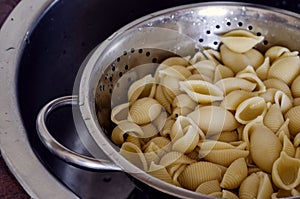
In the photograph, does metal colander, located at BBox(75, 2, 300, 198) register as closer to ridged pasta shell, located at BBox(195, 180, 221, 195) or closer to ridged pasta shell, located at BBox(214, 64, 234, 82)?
ridged pasta shell, located at BBox(214, 64, 234, 82)

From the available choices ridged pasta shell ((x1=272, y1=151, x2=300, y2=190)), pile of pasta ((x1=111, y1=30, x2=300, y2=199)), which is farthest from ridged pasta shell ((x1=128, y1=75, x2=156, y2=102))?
ridged pasta shell ((x1=272, y1=151, x2=300, y2=190))

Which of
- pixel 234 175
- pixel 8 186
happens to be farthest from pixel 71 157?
pixel 234 175

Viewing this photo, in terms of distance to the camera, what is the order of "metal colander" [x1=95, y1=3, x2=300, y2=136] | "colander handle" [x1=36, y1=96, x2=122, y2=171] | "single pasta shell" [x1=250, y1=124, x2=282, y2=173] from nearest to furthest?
"colander handle" [x1=36, y1=96, x2=122, y2=171] < "single pasta shell" [x1=250, y1=124, x2=282, y2=173] < "metal colander" [x1=95, y1=3, x2=300, y2=136]

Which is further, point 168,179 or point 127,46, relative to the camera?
point 127,46

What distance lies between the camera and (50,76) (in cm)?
78

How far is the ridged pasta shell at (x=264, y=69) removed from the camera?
770mm

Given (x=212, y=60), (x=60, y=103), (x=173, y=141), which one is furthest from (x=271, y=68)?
(x=60, y=103)

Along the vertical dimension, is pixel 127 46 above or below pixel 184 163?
above

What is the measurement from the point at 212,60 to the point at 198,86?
0.25ft

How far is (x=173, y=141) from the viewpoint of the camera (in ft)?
2.21

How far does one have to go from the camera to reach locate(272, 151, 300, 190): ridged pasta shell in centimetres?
62

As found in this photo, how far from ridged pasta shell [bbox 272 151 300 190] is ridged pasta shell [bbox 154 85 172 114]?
177 mm

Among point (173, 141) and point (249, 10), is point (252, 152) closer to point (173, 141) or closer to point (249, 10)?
point (173, 141)

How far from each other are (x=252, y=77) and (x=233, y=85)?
0.03 meters
